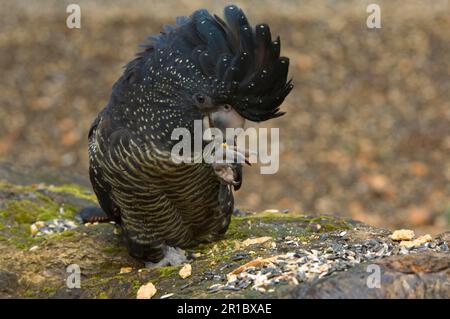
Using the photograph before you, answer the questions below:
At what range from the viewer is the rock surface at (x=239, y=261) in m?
4.04

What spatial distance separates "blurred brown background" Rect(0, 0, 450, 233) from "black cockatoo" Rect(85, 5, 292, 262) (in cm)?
552

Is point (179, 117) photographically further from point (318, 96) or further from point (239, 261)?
point (318, 96)

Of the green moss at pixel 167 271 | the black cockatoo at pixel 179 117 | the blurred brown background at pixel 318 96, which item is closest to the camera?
the black cockatoo at pixel 179 117

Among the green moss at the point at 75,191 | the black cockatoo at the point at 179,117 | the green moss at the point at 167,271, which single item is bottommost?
the green moss at the point at 167,271

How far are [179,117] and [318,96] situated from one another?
8291 millimetres

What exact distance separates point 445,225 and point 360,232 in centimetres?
579

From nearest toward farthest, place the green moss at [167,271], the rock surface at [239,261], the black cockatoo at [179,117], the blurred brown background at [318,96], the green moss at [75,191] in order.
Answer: the rock surface at [239,261], the black cockatoo at [179,117], the green moss at [167,271], the green moss at [75,191], the blurred brown background at [318,96]

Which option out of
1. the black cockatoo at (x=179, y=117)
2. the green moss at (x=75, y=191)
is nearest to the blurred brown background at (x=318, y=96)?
the green moss at (x=75, y=191)

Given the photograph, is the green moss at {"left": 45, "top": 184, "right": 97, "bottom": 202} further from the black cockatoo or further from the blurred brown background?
the blurred brown background

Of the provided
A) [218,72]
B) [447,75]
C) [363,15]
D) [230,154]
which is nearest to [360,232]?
[230,154]

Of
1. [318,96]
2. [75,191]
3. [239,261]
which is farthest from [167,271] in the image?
[318,96]

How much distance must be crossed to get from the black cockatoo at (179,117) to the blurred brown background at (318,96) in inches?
217

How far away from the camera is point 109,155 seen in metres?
5.36

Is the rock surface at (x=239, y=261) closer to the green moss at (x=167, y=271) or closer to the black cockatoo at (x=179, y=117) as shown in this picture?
the green moss at (x=167, y=271)
